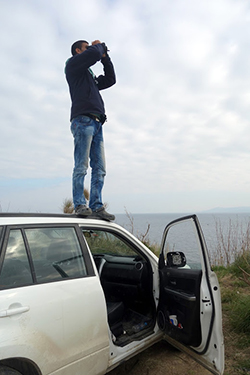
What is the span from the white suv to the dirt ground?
0.37 meters

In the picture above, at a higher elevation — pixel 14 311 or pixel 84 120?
pixel 84 120

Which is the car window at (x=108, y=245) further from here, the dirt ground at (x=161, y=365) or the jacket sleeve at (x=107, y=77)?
the jacket sleeve at (x=107, y=77)

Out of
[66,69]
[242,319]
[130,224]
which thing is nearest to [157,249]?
[130,224]

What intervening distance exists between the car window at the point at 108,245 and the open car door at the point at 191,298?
58cm

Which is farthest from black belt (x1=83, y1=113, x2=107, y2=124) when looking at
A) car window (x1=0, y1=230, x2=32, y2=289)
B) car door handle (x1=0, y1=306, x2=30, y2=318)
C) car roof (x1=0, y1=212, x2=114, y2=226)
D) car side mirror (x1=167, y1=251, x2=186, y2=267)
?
car door handle (x1=0, y1=306, x2=30, y2=318)

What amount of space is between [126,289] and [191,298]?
3.31 ft

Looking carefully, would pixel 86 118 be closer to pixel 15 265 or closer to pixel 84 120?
pixel 84 120

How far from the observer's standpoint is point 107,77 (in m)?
4.39

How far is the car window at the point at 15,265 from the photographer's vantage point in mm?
1996

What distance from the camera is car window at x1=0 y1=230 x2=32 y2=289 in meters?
2.00

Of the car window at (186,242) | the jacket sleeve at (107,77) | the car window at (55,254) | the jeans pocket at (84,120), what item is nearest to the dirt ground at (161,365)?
the car window at (186,242)

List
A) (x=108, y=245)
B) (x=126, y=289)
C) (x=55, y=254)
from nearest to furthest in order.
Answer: (x=55, y=254)
(x=126, y=289)
(x=108, y=245)

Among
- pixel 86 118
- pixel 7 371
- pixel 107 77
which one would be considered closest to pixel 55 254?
pixel 7 371

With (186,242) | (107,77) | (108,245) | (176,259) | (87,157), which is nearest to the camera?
(186,242)
